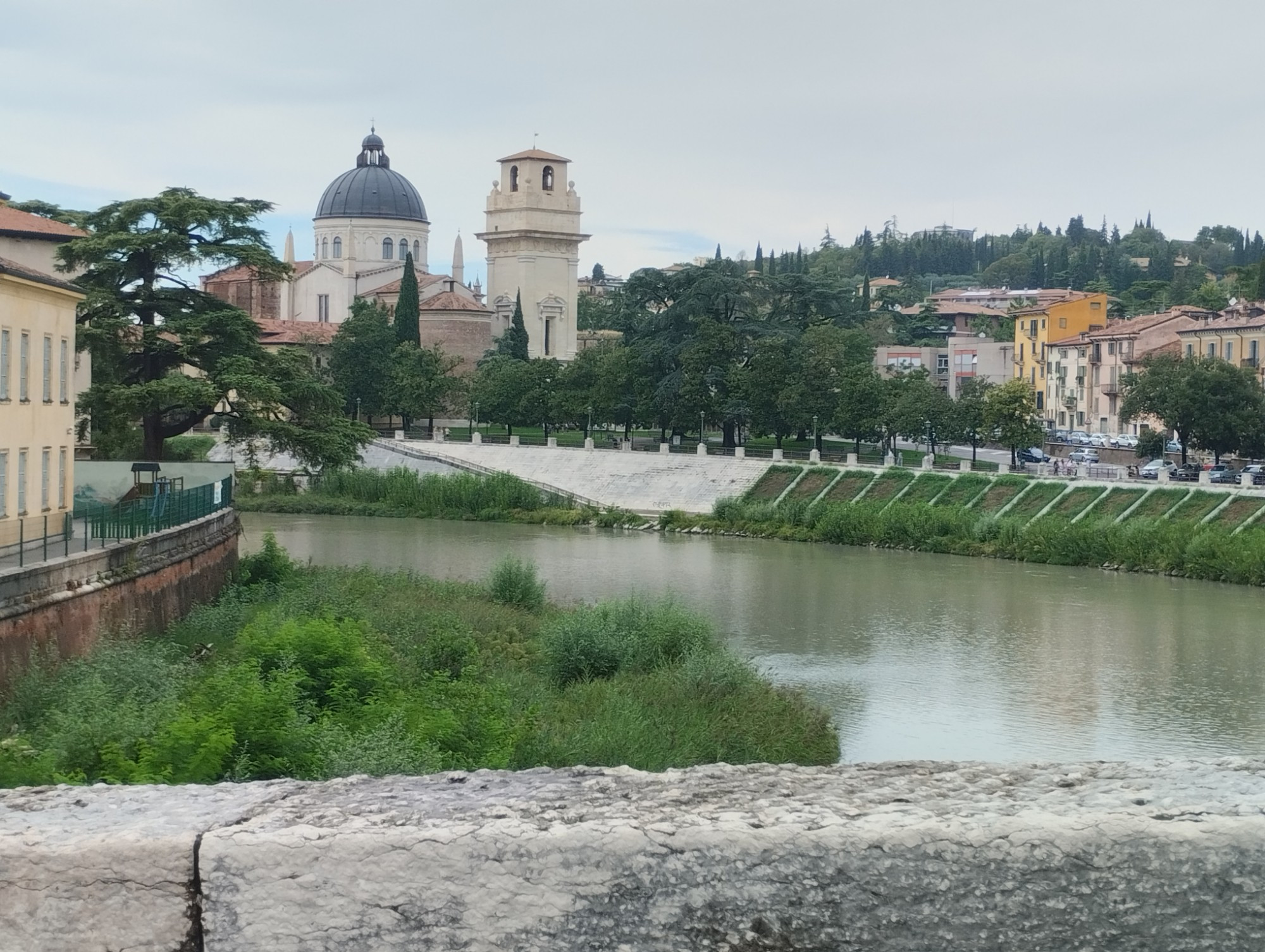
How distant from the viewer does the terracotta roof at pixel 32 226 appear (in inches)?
1316

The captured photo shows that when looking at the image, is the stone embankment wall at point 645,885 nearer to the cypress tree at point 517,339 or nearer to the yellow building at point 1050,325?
the yellow building at point 1050,325

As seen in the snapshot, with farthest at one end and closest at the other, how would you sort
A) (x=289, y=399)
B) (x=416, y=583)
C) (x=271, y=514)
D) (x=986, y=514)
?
(x=271, y=514)
(x=986, y=514)
(x=289, y=399)
(x=416, y=583)

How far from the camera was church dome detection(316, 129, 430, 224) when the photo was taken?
3952 inches

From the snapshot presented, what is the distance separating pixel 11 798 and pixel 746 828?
8.07ft

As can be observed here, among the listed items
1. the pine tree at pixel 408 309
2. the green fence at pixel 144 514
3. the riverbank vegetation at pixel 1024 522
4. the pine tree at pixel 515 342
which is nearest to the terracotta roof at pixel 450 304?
the pine tree at pixel 515 342

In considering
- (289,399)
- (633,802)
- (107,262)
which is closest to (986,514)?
(289,399)

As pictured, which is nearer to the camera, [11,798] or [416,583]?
[11,798]

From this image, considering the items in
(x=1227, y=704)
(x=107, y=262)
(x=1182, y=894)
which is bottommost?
(x=1227, y=704)

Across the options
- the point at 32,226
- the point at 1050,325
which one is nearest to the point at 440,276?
the point at 1050,325

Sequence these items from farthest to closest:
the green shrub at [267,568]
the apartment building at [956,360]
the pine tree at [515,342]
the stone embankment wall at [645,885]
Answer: the apartment building at [956,360]
the pine tree at [515,342]
the green shrub at [267,568]
the stone embankment wall at [645,885]

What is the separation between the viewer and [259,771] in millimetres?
11102

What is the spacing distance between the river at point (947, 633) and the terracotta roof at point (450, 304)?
135 feet

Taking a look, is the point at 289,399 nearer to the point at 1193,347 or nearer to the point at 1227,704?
the point at 1227,704

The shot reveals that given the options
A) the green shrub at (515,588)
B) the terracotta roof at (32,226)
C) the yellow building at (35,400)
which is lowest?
the green shrub at (515,588)
